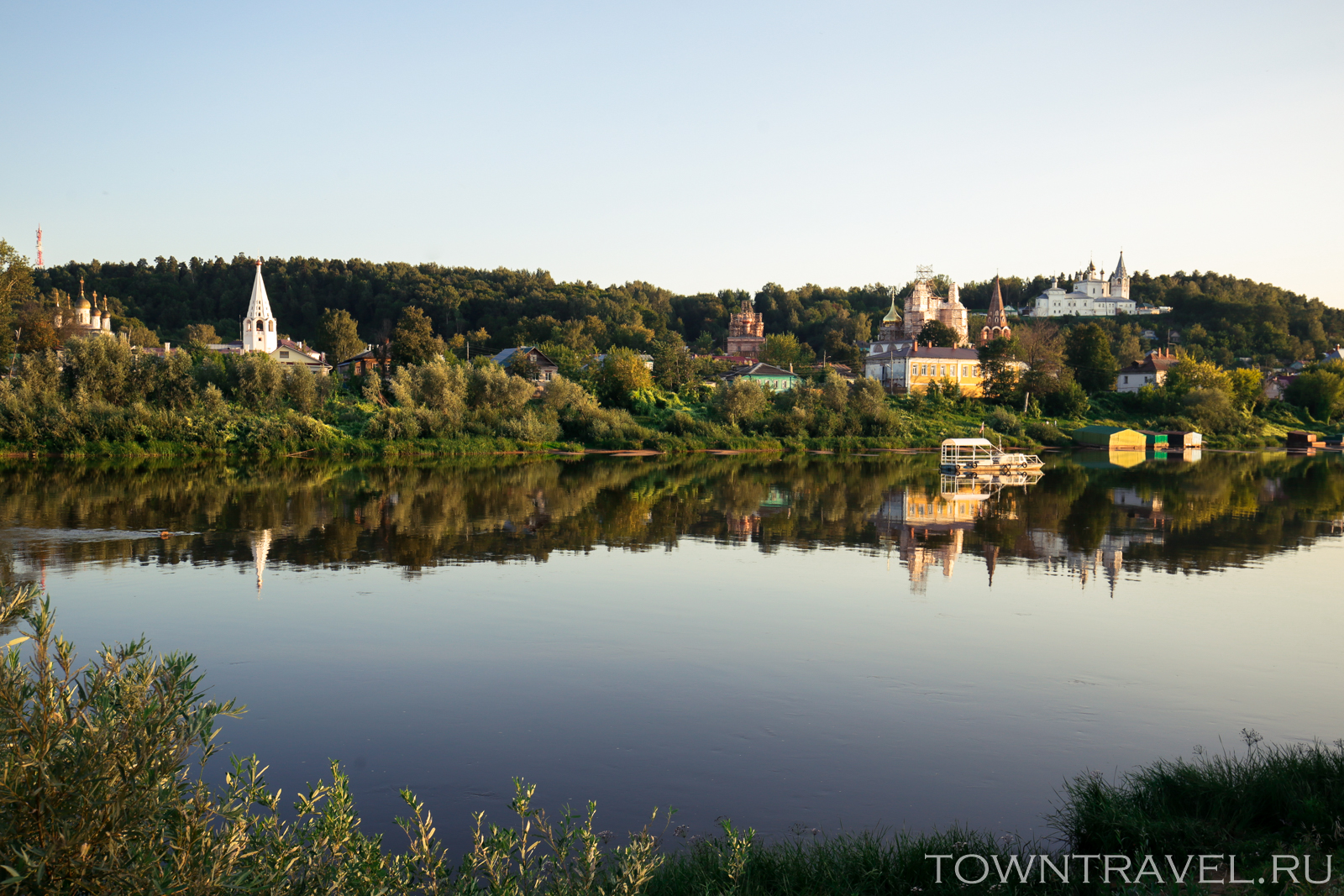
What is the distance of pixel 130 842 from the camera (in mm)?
3820

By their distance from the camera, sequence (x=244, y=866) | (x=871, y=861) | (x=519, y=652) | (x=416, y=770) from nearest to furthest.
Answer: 1. (x=244, y=866)
2. (x=871, y=861)
3. (x=416, y=770)
4. (x=519, y=652)

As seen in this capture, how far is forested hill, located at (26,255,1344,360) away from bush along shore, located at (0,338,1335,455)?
3941cm

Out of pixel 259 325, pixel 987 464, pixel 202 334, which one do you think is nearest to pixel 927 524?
pixel 987 464

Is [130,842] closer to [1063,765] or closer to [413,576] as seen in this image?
[1063,765]

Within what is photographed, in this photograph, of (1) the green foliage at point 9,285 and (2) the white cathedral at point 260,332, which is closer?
(1) the green foliage at point 9,285

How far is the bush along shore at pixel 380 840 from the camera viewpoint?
3.74 m

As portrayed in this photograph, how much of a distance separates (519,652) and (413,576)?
5735 mm

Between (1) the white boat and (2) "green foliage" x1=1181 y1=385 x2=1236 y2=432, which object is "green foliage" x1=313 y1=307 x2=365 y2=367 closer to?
(1) the white boat

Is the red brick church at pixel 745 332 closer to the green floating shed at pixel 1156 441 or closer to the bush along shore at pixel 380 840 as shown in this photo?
the green floating shed at pixel 1156 441

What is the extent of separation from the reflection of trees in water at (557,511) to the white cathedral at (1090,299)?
137596 mm

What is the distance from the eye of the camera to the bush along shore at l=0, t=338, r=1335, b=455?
151ft

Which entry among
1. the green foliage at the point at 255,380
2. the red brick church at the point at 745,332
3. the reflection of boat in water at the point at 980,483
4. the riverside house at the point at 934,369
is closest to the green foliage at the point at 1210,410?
the riverside house at the point at 934,369

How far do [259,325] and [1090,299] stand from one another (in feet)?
471

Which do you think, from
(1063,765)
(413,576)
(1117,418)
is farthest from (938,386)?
(1063,765)
